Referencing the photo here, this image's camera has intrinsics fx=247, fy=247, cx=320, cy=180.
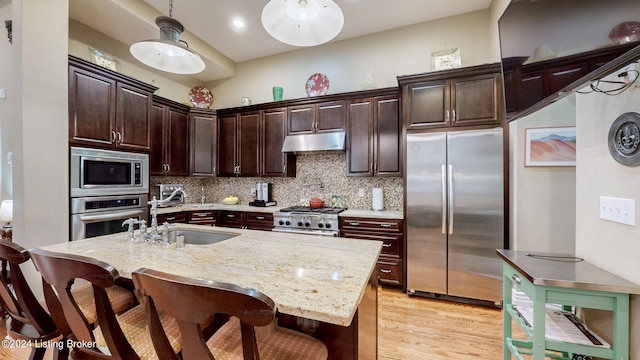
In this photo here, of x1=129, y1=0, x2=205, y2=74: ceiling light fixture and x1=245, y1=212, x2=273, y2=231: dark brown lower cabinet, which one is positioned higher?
x1=129, y1=0, x2=205, y2=74: ceiling light fixture

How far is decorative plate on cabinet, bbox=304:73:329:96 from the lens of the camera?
381cm

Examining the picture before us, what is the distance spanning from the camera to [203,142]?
409cm

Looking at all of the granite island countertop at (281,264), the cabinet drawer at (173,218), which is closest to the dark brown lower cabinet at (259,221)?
the cabinet drawer at (173,218)

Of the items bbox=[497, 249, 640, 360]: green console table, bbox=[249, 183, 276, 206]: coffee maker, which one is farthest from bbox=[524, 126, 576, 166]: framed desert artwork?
bbox=[249, 183, 276, 206]: coffee maker

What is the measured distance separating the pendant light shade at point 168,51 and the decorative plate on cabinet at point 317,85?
2.07m

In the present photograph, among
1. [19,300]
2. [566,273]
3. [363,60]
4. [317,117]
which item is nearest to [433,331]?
[566,273]

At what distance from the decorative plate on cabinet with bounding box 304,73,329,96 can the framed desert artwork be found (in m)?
2.58

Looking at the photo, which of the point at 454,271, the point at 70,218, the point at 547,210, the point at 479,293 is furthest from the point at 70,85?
the point at 547,210

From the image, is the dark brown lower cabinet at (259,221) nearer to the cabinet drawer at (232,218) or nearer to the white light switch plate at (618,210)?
the cabinet drawer at (232,218)

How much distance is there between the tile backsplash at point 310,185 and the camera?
3.60m

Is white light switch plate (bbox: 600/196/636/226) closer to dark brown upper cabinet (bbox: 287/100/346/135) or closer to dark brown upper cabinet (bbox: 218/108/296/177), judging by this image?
dark brown upper cabinet (bbox: 287/100/346/135)

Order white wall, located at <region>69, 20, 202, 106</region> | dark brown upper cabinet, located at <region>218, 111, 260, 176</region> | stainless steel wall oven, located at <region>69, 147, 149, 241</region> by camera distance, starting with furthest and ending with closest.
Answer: dark brown upper cabinet, located at <region>218, 111, 260, 176</region> → white wall, located at <region>69, 20, 202, 106</region> → stainless steel wall oven, located at <region>69, 147, 149, 241</region>

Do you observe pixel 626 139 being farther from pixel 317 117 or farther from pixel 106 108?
pixel 106 108

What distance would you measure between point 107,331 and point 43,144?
2.27 m
